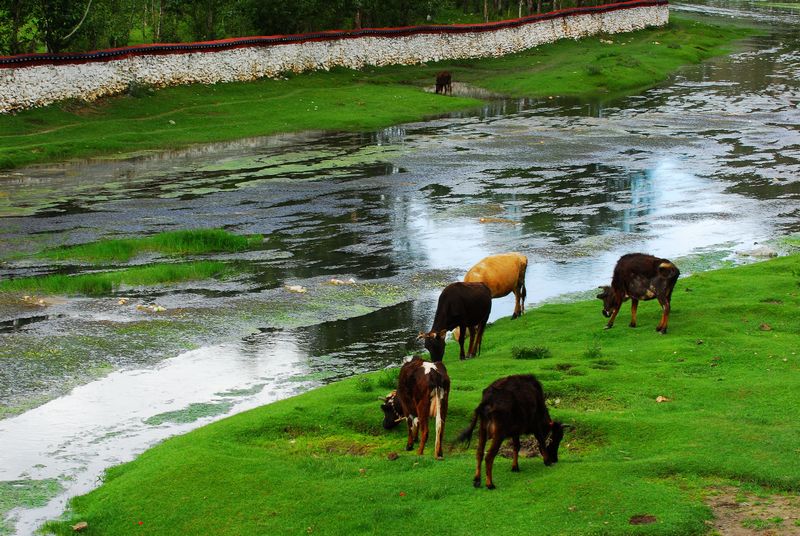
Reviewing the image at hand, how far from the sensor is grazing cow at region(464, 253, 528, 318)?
2009cm

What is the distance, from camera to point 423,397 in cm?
1264

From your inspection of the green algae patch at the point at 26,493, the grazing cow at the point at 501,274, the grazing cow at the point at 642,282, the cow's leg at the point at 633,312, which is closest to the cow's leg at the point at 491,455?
the green algae patch at the point at 26,493

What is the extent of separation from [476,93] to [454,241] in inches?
1373

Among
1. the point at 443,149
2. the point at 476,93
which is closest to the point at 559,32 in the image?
the point at 476,93

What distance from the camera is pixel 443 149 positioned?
43.0 m

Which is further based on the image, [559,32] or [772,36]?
[772,36]

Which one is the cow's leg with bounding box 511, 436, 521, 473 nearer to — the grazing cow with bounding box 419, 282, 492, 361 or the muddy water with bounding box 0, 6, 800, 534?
the grazing cow with bounding box 419, 282, 492, 361

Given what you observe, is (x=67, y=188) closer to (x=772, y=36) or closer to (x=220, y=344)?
(x=220, y=344)

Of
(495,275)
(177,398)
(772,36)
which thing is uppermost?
(772,36)

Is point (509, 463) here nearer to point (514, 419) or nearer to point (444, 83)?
point (514, 419)

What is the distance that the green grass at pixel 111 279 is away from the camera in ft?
77.4

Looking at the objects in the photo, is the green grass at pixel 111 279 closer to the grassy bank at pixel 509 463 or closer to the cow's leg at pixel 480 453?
the grassy bank at pixel 509 463

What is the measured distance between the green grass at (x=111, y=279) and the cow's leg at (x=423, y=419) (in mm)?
12596

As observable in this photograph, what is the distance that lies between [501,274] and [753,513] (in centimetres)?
1021
